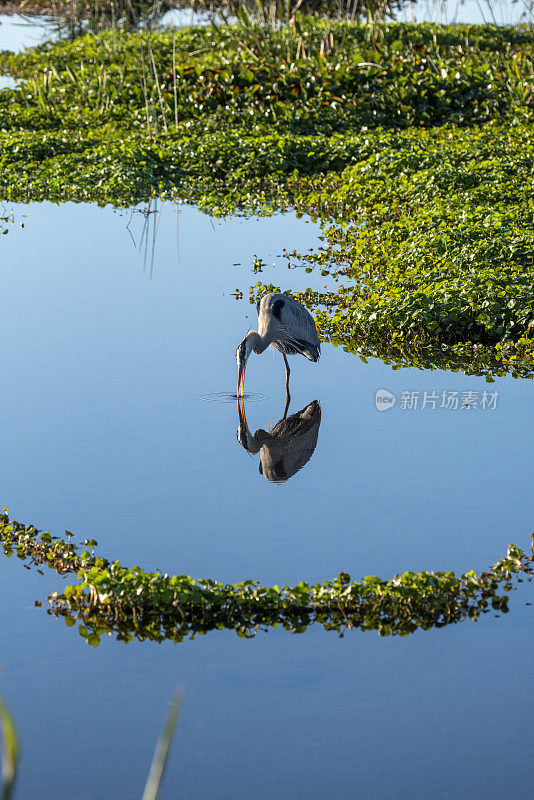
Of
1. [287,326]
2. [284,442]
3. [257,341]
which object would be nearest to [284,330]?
[287,326]

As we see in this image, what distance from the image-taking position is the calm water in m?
3.88

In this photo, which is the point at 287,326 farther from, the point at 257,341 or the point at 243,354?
the point at 243,354

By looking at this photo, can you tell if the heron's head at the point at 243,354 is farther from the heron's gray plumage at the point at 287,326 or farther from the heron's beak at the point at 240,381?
the heron's gray plumage at the point at 287,326

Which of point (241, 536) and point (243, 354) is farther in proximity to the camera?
point (243, 354)

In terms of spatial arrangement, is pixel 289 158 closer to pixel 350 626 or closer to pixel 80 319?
pixel 80 319

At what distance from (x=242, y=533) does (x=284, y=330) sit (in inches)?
91.3

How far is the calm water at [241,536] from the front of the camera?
388cm

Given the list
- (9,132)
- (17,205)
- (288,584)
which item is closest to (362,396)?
(288,584)

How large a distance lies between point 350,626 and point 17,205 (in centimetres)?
949

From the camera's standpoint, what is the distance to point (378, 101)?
15422 millimetres

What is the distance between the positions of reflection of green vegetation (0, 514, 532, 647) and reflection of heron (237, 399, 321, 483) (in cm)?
157

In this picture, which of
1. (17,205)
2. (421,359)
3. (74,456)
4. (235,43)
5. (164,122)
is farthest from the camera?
(235,43)

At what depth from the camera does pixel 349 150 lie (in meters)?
13.6

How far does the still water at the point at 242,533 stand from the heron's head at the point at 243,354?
18 centimetres
